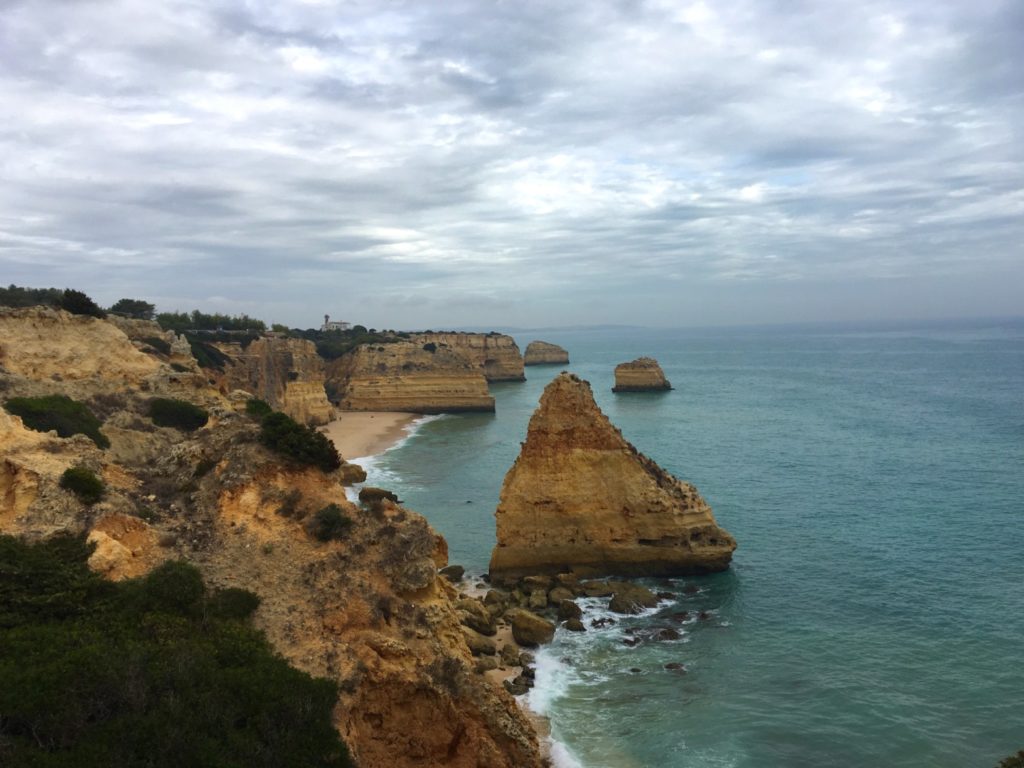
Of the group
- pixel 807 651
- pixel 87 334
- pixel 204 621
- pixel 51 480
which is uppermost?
pixel 87 334

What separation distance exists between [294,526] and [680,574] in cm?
1883

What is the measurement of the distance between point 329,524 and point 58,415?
35.8 feet

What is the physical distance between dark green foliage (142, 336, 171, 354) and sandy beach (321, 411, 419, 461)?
20.0 meters

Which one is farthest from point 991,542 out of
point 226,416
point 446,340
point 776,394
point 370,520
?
point 446,340

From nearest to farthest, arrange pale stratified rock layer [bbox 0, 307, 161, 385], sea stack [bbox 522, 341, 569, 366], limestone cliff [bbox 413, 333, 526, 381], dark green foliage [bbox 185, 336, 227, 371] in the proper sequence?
pale stratified rock layer [bbox 0, 307, 161, 385]
dark green foliage [bbox 185, 336, 227, 371]
limestone cliff [bbox 413, 333, 526, 381]
sea stack [bbox 522, 341, 569, 366]

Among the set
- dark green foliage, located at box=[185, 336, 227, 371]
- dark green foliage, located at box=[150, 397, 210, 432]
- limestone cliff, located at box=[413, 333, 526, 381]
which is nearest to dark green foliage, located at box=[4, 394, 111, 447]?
dark green foliage, located at box=[150, 397, 210, 432]

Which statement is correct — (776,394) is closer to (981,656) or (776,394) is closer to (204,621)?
(981,656)

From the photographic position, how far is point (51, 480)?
49.3 ft

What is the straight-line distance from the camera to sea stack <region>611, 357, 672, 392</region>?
10381cm

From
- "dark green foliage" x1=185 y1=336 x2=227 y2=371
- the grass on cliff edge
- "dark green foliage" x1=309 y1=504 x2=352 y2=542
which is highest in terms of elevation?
"dark green foliage" x1=185 y1=336 x2=227 y2=371

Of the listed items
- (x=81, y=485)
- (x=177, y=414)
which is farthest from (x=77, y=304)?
(x=81, y=485)

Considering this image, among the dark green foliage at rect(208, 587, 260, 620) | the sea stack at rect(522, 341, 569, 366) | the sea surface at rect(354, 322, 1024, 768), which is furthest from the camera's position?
the sea stack at rect(522, 341, 569, 366)

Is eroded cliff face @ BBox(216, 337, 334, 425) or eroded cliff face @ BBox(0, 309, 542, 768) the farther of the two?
eroded cliff face @ BBox(216, 337, 334, 425)

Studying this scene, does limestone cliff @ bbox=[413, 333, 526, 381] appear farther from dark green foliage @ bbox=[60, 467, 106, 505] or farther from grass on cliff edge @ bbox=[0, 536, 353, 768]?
grass on cliff edge @ bbox=[0, 536, 353, 768]
